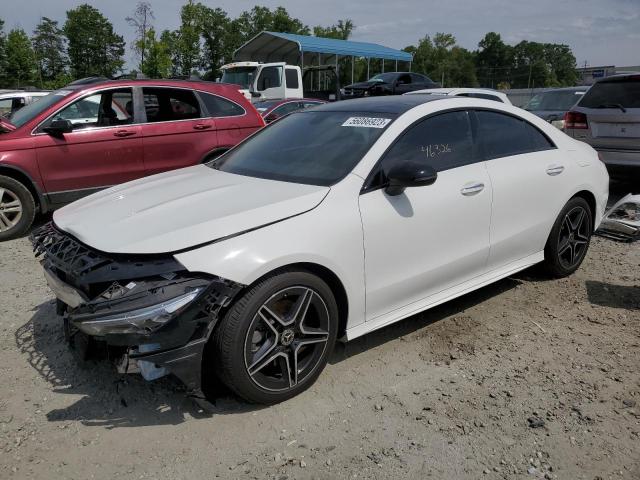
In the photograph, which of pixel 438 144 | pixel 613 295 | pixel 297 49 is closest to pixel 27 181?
pixel 438 144

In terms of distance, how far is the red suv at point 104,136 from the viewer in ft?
20.0

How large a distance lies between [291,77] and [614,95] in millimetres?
13583

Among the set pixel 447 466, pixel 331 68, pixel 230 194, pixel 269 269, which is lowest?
pixel 447 466

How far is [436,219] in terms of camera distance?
3359 millimetres

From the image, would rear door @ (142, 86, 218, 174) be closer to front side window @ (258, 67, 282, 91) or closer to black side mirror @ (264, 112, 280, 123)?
black side mirror @ (264, 112, 280, 123)

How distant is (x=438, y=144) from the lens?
3576 mm

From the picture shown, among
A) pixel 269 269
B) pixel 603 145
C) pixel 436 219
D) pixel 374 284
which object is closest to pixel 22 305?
pixel 269 269

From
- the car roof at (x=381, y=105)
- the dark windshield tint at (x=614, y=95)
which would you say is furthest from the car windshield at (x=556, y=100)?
the car roof at (x=381, y=105)

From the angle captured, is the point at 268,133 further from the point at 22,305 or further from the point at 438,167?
the point at 22,305

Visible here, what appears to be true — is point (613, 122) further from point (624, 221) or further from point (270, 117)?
point (270, 117)

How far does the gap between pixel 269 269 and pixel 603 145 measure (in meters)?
6.69

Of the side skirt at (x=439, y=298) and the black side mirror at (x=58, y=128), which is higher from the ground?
the black side mirror at (x=58, y=128)

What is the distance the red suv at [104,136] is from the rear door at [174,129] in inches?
0.5

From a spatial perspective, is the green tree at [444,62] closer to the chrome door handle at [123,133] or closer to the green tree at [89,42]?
the green tree at [89,42]
